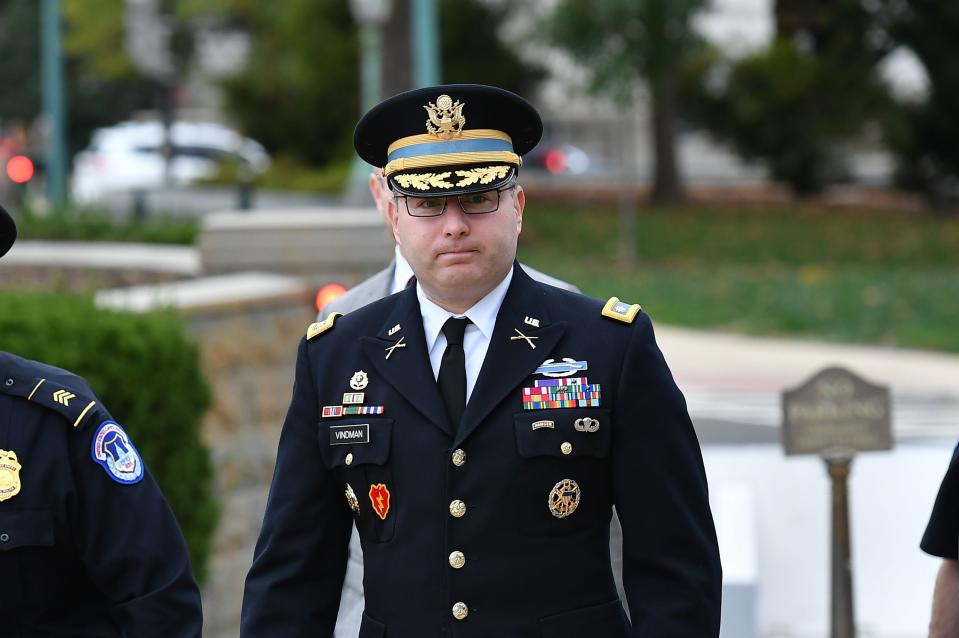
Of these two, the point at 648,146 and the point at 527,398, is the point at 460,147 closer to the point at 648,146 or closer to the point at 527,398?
the point at 527,398

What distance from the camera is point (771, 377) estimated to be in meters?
14.6

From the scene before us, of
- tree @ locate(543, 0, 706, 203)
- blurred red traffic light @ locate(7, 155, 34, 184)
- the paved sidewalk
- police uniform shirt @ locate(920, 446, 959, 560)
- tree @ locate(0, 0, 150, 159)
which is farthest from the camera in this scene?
tree @ locate(0, 0, 150, 159)

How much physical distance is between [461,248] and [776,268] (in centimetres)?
2030

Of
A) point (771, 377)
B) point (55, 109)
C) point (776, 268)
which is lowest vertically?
point (771, 377)

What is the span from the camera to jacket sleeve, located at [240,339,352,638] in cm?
322

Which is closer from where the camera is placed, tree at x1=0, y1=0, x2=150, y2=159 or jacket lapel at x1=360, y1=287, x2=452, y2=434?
jacket lapel at x1=360, y1=287, x2=452, y2=434

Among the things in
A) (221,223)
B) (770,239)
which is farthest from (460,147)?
(770,239)

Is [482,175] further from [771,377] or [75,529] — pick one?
[771,377]

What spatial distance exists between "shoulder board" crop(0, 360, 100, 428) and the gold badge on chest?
0.11 meters

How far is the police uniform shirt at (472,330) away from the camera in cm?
328

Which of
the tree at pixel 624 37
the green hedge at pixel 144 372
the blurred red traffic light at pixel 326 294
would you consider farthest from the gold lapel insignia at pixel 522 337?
the tree at pixel 624 37

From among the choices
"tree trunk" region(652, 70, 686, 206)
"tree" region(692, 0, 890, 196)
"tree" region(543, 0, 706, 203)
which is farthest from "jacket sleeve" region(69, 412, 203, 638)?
"tree" region(692, 0, 890, 196)

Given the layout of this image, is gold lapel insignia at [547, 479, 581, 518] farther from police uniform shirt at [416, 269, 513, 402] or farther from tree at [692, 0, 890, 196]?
tree at [692, 0, 890, 196]

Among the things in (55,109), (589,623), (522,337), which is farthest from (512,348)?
(55,109)
